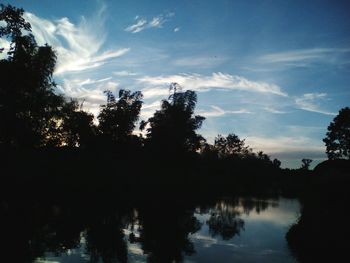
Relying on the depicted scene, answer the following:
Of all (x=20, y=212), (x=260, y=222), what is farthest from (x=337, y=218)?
(x=20, y=212)

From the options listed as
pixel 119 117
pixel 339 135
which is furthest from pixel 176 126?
pixel 339 135

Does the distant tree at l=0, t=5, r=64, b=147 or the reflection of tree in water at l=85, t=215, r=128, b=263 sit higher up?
the distant tree at l=0, t=5, r=64, b=147

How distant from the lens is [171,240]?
18.9m

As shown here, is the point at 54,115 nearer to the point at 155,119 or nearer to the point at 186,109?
the point at 155,119

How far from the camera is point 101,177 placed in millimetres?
55438

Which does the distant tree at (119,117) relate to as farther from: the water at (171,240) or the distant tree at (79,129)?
the water at (171,240)

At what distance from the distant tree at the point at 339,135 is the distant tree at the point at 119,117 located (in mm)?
43429

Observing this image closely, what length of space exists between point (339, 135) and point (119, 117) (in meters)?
48.5

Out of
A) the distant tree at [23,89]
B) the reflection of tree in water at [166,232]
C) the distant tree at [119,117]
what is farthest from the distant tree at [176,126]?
the reflection of tree in water at [166,232]

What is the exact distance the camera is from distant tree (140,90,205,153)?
6844cm

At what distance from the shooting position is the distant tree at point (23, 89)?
21031 millimetres

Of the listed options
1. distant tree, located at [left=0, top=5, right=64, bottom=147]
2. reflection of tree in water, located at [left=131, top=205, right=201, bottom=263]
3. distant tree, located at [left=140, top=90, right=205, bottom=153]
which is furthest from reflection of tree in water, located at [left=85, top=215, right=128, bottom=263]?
distant tree, located at [left=140, top=90, right=205, bottom=153]

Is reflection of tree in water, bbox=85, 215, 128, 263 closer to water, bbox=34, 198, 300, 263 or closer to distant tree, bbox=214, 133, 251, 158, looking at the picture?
water, bbox=34, 198, 300, 263

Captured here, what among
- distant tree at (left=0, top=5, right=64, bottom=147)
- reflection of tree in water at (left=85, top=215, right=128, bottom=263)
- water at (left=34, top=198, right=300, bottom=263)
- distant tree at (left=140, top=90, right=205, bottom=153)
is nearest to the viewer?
reflection of tree in water at (left=85, top=215, right=128, bottom=263)
